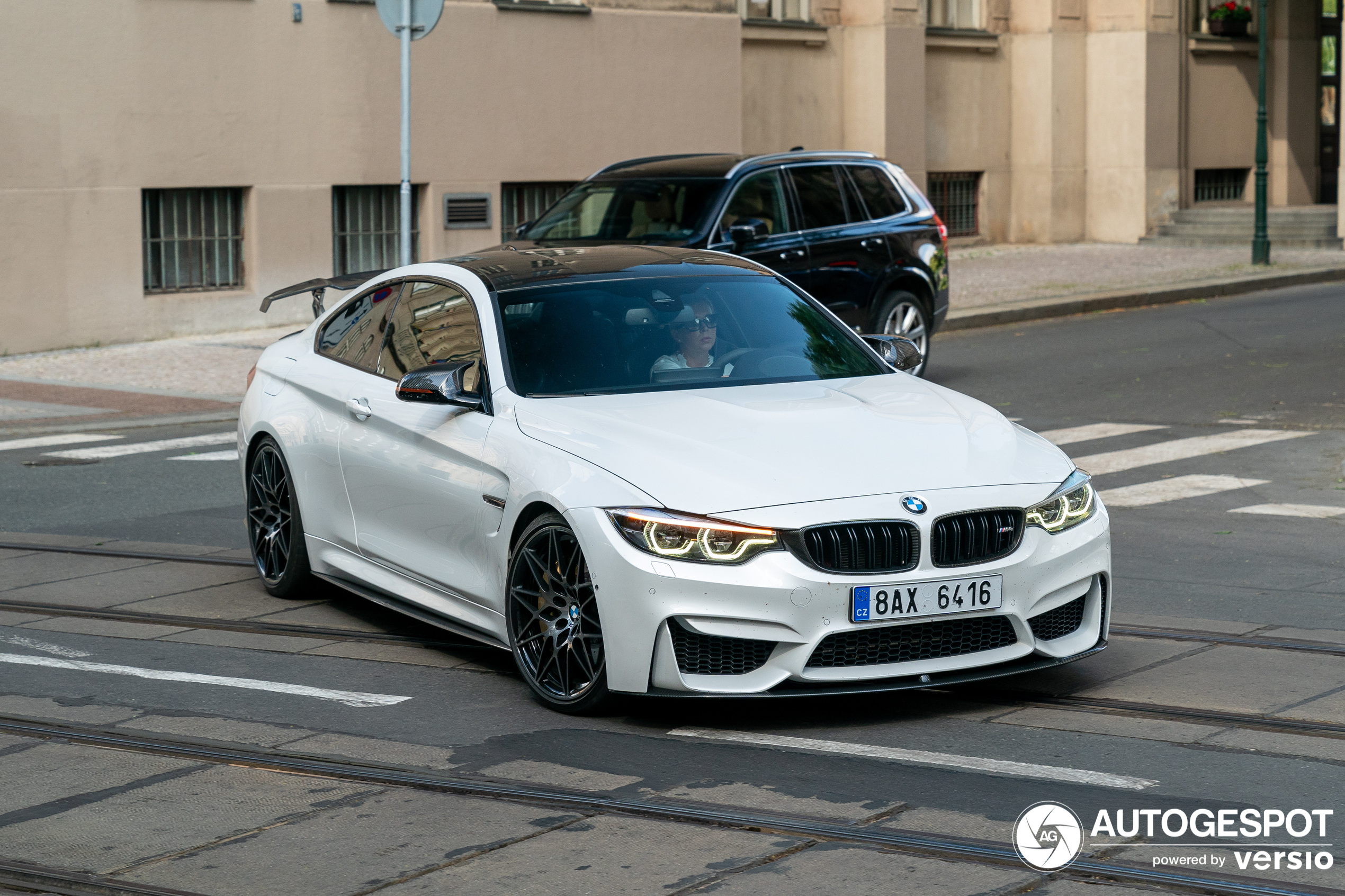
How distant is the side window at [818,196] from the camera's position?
15.5 meters

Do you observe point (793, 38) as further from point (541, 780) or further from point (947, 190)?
point (541, 780)

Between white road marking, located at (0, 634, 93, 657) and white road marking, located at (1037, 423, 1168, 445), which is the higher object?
white road marking, located at (1037, 423, 1168, 445)

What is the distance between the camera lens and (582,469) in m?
6.20

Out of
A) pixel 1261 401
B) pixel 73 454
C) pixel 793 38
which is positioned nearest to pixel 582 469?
pixel 73 454

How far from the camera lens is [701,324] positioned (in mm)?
7367

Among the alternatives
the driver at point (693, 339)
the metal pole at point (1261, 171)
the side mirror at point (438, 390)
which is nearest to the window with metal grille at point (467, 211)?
the metal pole at point (1261, 171)

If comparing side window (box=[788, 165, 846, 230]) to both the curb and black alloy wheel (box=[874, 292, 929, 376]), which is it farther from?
the curb

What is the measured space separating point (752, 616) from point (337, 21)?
56.4 feet

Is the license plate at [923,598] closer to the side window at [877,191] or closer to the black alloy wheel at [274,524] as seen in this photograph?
the black alloy wheel at [274,524]

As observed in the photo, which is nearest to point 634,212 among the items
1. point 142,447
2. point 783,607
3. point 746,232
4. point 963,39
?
point 746,232

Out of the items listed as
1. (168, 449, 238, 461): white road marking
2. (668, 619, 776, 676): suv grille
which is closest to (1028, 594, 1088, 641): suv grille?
(668, 619, 776, 676): suv grille

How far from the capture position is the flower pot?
3350 centimetres

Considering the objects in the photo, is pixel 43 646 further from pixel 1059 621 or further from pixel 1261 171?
pixel 1261 171

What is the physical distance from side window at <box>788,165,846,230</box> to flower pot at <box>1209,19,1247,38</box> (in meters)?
20.3
